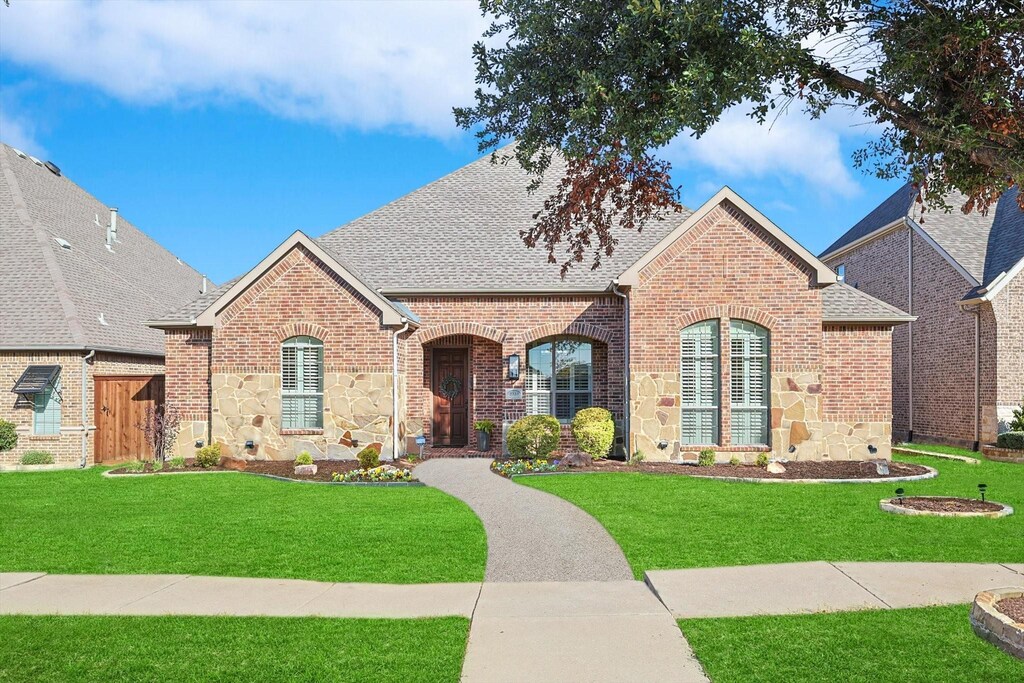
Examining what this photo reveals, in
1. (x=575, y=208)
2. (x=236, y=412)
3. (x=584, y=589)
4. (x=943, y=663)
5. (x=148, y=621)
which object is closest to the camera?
(x=943, y=663)

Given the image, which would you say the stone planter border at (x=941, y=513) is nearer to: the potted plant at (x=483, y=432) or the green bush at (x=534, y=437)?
the green bush at (x=534, y=437)

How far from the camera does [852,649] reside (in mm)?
5402

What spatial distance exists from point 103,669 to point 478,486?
8.84 metres

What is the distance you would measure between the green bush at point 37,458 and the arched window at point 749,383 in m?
16.3

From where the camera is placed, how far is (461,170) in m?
23.8

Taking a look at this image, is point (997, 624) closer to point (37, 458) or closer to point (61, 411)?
point (61, 411)

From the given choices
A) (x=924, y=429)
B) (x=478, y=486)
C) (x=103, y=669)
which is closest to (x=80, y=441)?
(x=478, y=486)

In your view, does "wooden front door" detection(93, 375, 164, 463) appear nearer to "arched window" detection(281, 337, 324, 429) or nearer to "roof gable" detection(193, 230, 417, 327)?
"roof gable" detection(193, 230, 417, 327)

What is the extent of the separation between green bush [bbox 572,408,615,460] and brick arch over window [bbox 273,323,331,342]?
6.16 m

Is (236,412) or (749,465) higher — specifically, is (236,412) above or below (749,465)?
above

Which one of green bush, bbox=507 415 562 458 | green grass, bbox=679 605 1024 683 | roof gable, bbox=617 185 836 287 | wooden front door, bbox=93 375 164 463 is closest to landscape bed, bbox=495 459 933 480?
green bush, bbox=507 415 562 458

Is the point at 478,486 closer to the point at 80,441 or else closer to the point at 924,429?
the point at 80,441

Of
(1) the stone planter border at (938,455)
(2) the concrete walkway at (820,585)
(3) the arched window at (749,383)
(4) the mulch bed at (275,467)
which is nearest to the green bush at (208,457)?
(4) the mulch bed at (275,467)

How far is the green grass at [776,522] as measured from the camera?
835 centimetres
